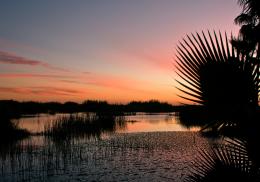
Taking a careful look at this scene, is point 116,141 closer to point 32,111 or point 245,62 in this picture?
point 245,62

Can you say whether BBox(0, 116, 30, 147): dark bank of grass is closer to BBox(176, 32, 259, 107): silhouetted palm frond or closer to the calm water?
the calm water

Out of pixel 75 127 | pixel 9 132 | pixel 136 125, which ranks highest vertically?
pixel 75 127

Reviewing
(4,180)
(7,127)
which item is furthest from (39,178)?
(7,127)

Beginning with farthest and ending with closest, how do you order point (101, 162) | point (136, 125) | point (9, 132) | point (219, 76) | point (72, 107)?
point (72, 107)
point (136, 125)
point (9, 132)
point (101, 162)
point (219, 76)

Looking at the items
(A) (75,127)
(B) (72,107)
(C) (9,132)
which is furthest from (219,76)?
(B) (72,107)

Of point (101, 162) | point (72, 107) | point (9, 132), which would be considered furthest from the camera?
point (72, 107)

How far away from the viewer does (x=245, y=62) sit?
2.97 meters

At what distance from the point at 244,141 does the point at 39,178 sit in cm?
1248

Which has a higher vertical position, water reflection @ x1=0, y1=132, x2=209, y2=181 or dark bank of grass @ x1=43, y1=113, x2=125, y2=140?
dark bank of grass @ x1=43, y1=113, x2=125, y2=140

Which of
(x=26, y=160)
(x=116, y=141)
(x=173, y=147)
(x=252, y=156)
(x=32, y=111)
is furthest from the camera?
(x=32, y=111)

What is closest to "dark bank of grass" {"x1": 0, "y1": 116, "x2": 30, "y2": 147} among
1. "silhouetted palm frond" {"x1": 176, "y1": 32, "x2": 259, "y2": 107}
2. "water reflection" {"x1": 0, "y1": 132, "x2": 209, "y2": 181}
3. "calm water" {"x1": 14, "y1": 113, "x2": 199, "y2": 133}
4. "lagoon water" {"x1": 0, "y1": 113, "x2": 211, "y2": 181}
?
"calm water" {"x1": 14, "y1": 113, "x2": 199, "y2": 133}

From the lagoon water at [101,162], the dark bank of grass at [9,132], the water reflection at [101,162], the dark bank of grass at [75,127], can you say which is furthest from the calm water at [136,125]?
the water reflection at [101,162]

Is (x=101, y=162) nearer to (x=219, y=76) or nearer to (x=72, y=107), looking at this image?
(x=219, y=76)

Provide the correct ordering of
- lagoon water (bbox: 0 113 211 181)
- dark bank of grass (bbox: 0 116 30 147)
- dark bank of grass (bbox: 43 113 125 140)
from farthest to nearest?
dark bank of grass (bbox: 0 116 30 147)
dark bank of grass (bbox: 43 113 125 140)
lagoon water (bbox: 0 113 211 181)
